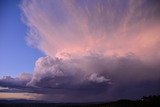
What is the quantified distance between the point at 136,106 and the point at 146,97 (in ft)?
113

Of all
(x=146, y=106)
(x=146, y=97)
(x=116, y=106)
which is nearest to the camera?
(x=146, y=106)

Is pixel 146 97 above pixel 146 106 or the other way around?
above

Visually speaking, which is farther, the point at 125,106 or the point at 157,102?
the point at 125,106

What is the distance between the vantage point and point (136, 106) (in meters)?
145

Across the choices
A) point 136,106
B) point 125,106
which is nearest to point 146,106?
point 136,106

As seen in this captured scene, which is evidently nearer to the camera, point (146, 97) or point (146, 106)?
point (146, 106)

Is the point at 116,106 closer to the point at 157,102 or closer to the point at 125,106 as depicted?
the point at 125,106

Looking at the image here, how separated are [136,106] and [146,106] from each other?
8.17m

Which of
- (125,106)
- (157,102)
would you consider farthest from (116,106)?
(157,102)

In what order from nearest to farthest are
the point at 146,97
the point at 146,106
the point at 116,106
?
1. the point at 146,106
2. the point at 116,106
3. the point at 146,97

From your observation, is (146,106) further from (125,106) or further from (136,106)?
(125,106)

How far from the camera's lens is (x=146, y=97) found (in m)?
176

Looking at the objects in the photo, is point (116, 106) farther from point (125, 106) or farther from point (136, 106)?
point (136, 106)

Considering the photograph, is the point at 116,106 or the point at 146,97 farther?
the point at 146,97
